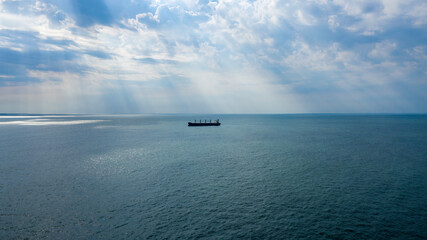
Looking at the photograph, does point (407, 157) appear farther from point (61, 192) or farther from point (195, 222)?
point (61, 192)

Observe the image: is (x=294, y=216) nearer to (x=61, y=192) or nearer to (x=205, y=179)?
(x=205, y=179)

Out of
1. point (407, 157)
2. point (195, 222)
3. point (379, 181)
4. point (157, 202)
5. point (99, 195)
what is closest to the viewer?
point (195, 222)

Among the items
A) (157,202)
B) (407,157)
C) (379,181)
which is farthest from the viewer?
(407,157)

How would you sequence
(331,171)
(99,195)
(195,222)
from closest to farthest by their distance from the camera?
(195,222), (99,195), (331,171)

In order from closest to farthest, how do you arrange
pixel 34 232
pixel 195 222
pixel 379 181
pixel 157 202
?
pixel 34 232 → pixel 195 222 → pixel 157 202 → pixel 379 181

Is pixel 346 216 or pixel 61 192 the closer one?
pixel 346 216

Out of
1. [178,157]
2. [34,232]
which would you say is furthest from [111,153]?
[34,232]

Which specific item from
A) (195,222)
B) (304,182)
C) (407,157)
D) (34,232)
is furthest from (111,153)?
(407,157)

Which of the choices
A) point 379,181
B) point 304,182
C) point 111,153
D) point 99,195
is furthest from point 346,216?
point 111,153

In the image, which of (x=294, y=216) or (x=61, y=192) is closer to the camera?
(x=294, y=216)
